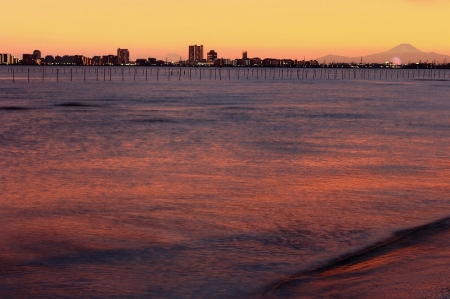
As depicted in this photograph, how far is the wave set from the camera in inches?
398

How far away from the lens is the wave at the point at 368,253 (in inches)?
398

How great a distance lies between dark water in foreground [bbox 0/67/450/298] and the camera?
10070 millimetres

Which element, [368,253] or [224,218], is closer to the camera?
[368,253]

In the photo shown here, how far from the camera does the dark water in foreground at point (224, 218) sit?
33.0 ft

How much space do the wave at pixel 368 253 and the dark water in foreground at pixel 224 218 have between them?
33mm

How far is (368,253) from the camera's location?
11805 millimetres

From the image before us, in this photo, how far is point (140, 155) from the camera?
25750mm

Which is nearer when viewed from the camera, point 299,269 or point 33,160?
point 299,269

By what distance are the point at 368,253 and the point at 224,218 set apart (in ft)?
12.2

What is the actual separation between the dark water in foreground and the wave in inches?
1.3

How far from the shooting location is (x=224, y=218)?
47.6 ft

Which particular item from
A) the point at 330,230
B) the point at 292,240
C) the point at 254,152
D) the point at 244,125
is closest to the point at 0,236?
the point at 292,240

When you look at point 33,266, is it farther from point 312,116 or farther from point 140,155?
point 312,116

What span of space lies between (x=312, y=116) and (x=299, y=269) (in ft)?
129
